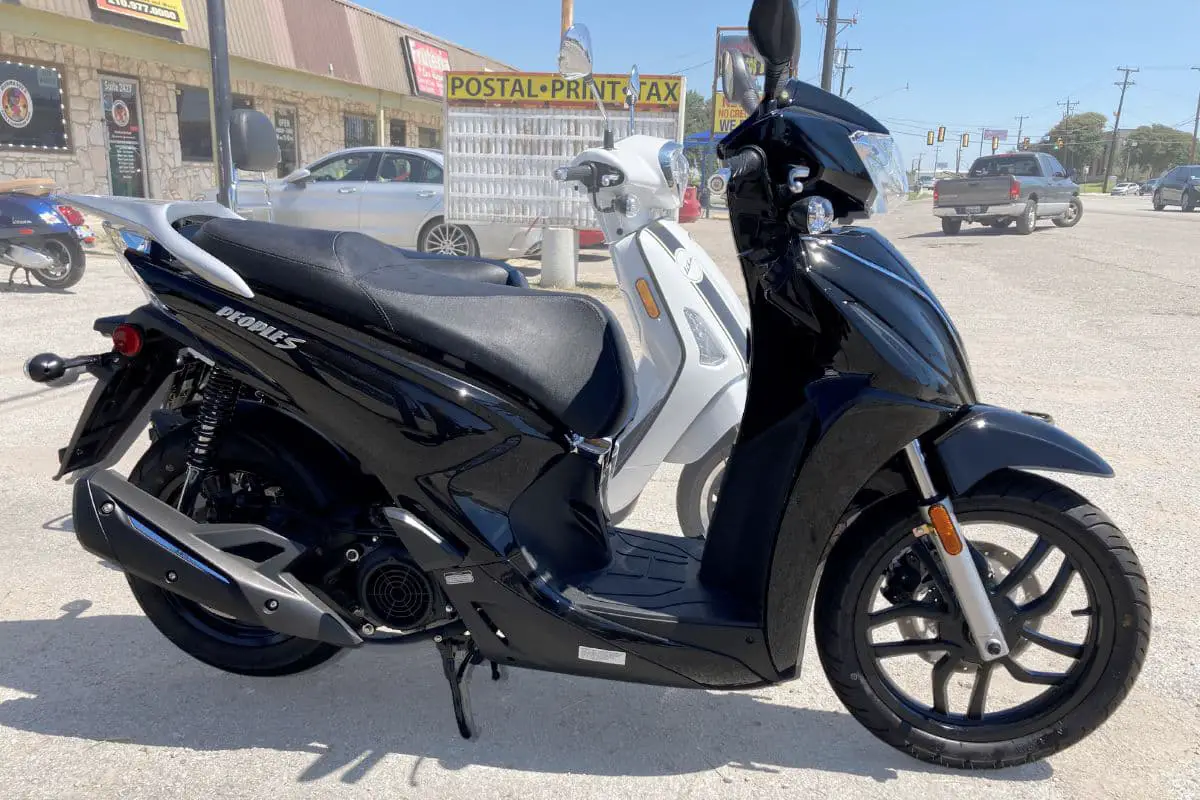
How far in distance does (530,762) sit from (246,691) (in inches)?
34.1

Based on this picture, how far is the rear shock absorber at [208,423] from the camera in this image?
2.29 meters

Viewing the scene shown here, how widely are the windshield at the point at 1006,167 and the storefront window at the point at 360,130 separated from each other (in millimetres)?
13775

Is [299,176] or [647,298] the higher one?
[299,176]

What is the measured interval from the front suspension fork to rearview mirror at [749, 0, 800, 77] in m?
0.89

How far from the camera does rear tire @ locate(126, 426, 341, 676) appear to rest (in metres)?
2.32

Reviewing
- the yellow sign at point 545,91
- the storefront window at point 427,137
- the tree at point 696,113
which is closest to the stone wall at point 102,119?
the storefront window at point 427,137

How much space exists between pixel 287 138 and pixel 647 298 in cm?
1743

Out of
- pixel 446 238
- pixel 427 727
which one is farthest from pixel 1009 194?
pixel 427 727

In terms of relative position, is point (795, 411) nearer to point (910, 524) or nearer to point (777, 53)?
point (910, 524)

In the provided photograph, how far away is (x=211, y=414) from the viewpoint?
7.52ft

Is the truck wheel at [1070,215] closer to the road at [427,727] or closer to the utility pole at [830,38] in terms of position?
the utility pole at [830,38]

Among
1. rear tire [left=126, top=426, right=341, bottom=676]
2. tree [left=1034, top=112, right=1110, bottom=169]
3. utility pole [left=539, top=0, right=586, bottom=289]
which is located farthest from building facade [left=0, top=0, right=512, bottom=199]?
tree [left=1034, top=112, right=1110, bottom=169]

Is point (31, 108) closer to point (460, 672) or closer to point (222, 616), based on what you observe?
point (222, 616)

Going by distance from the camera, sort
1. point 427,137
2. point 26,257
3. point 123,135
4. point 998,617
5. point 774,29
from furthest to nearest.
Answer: point 427,137 < point 123,135 < point 26,257 < point 998,617 < point 774,29
